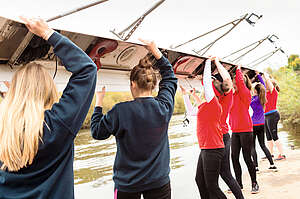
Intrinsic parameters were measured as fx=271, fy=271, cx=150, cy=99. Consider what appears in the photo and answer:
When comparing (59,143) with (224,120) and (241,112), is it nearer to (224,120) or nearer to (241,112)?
(224,120)

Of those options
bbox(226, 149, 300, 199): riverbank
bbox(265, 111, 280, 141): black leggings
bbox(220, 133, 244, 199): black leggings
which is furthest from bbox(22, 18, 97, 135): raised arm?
bbox(265, 111, 280, 141): black leggings

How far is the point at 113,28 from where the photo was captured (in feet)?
7.58

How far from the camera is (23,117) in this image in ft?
3.58

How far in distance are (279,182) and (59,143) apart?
4.12 meters

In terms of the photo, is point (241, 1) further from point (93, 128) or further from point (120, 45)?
point (93, 128)

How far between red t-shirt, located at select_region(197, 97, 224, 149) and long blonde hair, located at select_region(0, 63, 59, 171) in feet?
6.22

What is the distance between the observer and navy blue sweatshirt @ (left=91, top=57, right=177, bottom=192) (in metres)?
1.78

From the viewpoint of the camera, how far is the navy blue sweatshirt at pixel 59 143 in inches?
43.9

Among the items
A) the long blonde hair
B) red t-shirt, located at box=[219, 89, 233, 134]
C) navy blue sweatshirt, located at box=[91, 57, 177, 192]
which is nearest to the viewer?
the long blonde hair

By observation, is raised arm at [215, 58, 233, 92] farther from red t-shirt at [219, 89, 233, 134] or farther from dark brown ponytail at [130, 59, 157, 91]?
dark brown ponytail at [130, 59, 157, 91]

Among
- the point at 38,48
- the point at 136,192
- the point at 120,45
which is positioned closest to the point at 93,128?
the point at 136,192

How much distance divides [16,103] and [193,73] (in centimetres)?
266

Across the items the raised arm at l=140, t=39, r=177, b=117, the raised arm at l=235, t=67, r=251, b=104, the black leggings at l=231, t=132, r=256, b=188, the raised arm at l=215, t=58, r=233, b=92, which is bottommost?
the black leggings at l=231, t=132, r=256, b=188

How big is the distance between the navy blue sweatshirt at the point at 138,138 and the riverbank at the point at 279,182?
2.47 metres
